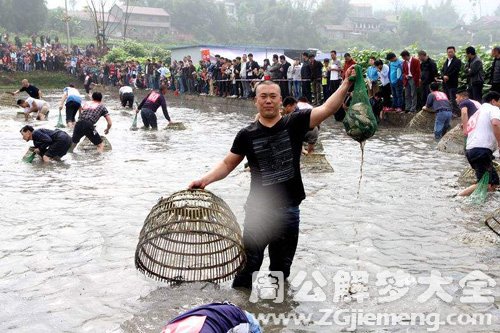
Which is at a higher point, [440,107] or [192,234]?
[440,107]

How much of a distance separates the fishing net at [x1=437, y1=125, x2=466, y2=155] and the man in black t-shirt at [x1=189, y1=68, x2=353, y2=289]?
8.09m

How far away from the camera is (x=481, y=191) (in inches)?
307

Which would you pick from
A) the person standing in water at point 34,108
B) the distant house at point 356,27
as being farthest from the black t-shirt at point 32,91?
the distant house at point 356,27

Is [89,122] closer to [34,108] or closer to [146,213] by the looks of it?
[146,213]

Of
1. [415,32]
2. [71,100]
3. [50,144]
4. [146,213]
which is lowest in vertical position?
[146,213]

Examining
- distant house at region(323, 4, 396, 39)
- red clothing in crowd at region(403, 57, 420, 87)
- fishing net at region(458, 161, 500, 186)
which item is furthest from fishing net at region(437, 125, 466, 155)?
distant house at region(323, 4, 396, 39)

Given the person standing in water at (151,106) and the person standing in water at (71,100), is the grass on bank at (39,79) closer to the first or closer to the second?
the person standing in water at (71,100)

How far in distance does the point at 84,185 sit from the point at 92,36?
69223 millimetres

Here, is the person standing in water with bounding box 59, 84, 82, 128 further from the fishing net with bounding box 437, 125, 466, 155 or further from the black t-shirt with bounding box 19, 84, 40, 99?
the fishing net with bounding box 437, 125, 466, 155

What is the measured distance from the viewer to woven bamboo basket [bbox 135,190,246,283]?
4.53 meters

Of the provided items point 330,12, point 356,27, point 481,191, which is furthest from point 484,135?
point 356,27

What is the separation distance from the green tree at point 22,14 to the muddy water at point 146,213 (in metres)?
50.1

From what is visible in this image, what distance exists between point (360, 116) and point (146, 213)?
3.59m

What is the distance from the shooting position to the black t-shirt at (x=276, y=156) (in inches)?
180
